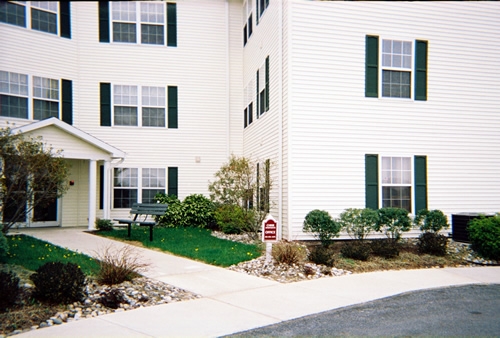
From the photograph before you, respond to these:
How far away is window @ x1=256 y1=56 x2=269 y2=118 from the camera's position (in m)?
14.7

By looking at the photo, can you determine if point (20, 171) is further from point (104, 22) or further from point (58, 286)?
point (104, 22)

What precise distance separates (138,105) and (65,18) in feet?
13.3

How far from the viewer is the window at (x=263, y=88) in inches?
578

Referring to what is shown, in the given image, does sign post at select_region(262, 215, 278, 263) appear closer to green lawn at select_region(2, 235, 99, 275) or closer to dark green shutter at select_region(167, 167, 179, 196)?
green lawn at select_region(2, 235, 99, 275)

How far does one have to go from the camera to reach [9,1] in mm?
15758

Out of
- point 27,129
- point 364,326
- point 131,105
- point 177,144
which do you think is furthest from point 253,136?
point 364,326

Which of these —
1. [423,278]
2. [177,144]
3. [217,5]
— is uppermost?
[217,5]

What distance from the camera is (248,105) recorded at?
704 inches

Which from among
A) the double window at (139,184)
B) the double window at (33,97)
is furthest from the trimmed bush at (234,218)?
the double window at (33,97)

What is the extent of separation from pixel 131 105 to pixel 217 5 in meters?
5.43

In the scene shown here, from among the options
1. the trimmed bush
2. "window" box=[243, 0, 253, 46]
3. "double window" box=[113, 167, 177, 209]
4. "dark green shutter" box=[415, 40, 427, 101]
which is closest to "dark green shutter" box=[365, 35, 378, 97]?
"dark green shutter" box=[415, 40, 427, 101]

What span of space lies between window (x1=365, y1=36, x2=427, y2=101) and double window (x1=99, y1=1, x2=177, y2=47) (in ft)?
28.2

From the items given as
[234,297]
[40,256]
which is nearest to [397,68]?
[234,297]

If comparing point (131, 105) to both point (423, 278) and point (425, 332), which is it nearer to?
point (423, 278)
